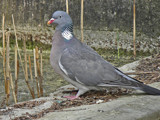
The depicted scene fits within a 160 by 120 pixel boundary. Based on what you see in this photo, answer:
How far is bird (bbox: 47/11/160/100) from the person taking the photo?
3996 mm

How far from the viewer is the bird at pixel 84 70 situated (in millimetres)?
3996

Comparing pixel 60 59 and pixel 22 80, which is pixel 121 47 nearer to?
pixel 22 80

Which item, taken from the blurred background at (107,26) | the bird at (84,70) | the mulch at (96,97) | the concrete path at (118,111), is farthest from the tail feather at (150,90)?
the blurred background at (107,26)

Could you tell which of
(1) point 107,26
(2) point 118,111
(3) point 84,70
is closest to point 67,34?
(3) point 84,70

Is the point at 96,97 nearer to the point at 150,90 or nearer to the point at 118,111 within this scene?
the point at 150,90

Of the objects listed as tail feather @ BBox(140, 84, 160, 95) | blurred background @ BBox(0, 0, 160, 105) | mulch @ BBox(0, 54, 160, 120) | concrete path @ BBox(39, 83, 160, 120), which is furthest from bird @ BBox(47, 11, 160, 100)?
blurred background @ BBox(0, 0, 160, 105)

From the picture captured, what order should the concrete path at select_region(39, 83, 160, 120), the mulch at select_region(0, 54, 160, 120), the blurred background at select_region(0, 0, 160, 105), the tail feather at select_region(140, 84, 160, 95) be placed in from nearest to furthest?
the concrete path at select_region(39, 83, 160, 120) < the mulch at select_region(0, 54, 160, 120) < the tail feather at select_region(140, 84, 160, 95) < the blurred background at select_region(0, 0, 160, 105)

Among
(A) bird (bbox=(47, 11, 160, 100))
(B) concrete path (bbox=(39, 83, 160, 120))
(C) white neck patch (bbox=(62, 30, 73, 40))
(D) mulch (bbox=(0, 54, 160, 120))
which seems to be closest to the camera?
(B) concrete path (bbox=(39, 83, 160, 120))

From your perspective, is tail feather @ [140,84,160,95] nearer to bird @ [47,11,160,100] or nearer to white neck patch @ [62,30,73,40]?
bird @ [47,11,160,100]

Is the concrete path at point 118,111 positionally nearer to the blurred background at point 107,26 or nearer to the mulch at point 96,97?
the mulch at point 96,97

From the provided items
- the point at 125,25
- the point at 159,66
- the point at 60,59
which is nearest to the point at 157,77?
the point at 159,66

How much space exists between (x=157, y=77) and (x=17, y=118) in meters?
2.04

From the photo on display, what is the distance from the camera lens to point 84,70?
4.11 meters

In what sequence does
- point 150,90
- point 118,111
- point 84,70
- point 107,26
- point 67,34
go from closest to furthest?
point 118,111, point 150,90, point 84,70, point 67,34, point 107,26
